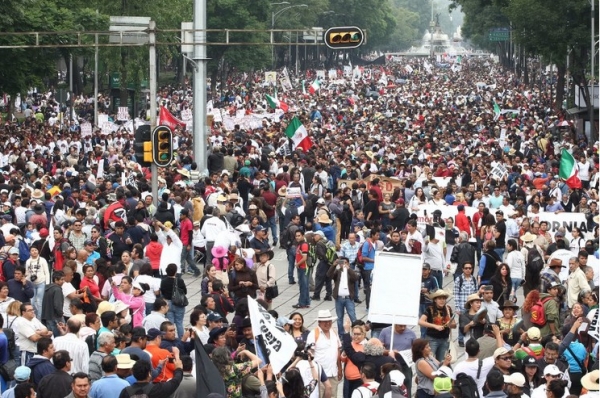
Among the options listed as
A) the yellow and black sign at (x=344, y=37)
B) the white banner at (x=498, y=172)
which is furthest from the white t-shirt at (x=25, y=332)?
the white banner at (x=498, y=172)

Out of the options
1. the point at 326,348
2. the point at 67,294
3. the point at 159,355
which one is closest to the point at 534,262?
the point at 326,348

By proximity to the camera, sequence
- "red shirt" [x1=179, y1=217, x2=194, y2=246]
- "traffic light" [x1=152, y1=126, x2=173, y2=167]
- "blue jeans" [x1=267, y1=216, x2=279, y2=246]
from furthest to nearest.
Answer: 1. "blue jeans" [x1=267, y1=216, x2=279, y2=246]
2. "traffic light" [x1=152, y1=126, x2=173, y2=167]
3. "red shirt" [x1=179, y1=217, x2=194, y2=246]

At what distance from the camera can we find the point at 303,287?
21875mm

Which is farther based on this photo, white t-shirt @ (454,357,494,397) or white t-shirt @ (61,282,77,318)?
white t-shirt @ (61,282,77,318)

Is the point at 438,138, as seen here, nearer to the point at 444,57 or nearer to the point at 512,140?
the point at 512,140

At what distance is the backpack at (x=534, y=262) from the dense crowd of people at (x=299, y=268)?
0.04 metres

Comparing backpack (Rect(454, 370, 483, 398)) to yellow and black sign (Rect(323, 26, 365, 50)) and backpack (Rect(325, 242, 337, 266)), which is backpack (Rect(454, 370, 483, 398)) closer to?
backpack (Rect(325, 242, 337, 266))

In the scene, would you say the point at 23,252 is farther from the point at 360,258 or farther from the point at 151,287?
the point at 360,258

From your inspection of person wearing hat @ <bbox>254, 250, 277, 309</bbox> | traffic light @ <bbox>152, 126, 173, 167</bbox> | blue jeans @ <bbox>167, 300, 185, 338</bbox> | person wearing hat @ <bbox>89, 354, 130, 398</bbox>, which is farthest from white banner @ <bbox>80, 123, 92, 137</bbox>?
person wearing hat @ <bbox>89, 354, 130, 398</bbox>

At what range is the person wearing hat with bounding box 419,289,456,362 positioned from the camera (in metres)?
16.5

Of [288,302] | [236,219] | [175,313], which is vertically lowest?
[288,302]

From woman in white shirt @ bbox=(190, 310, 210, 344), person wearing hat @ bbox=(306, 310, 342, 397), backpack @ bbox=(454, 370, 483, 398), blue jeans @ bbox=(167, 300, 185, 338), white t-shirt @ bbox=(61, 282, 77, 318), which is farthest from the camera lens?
blue jeans @ bbox=(167, 300, 185, 338)

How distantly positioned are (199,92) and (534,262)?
1612 centimetres

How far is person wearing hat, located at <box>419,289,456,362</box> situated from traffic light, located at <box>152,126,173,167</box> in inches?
392
